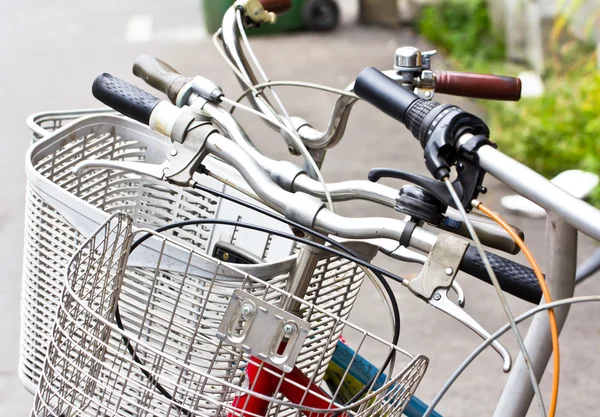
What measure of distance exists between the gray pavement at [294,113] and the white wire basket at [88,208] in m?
1.31

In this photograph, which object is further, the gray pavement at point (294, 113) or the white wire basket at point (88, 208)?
the gray pavement at point (294, 113)

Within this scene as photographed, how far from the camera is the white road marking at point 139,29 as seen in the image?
314 inches

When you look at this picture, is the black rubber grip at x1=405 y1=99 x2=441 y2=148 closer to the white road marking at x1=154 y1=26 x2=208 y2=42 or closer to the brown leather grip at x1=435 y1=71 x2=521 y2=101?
the brown leather grip at x1=435 y1=71 x2=521 y2=101

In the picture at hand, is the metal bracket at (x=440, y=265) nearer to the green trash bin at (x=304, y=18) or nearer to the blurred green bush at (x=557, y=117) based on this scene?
the blurred green bush at (x=557, y=117)

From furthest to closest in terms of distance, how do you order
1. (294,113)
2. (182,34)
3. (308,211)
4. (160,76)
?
1. (182,34)
2. (294,113)
3. (160,76)
4. (308,211)

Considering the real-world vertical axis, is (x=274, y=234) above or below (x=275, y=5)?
below

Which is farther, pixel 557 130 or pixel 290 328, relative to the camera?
pixel 557 130

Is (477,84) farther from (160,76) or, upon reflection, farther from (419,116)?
(160,76)

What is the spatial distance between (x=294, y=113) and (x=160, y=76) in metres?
4.38

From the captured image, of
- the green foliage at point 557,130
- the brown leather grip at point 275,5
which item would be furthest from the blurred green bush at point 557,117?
the brown leather grip at point 275,5

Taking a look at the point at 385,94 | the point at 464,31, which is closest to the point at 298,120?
the point at 385,94

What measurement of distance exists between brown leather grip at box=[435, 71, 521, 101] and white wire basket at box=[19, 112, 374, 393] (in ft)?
1.34

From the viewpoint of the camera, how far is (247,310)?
1120 millimetres

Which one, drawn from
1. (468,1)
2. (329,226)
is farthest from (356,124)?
(329,226)
